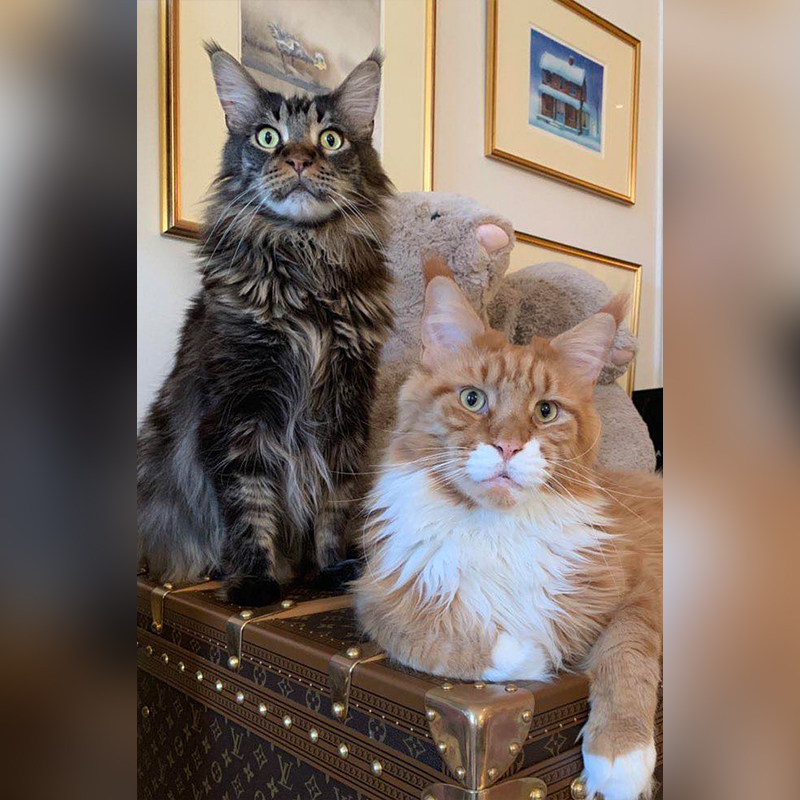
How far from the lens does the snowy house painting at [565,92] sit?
79.4 inches

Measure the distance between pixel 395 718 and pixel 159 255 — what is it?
1064 mm

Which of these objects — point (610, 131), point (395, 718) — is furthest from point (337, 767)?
point (610, 131)

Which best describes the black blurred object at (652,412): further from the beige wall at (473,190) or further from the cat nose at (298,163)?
the cat nose at (298,163)

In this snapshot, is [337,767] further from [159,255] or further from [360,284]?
[159,255]

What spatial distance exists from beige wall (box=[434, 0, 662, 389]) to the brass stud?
1507mm

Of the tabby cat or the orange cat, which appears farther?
the tabby cat

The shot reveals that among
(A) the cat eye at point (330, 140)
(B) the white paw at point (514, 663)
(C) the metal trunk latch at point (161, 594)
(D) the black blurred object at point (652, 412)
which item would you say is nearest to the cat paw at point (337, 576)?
(C) the metal trunk latch at point (161, 594)

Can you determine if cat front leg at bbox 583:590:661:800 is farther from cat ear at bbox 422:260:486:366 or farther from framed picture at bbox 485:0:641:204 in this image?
framed picture at bbox 485:0:641:204

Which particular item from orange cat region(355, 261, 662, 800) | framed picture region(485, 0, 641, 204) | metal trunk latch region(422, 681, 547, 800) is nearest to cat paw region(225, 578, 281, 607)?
orange cat region(355, 261, 662, 800)

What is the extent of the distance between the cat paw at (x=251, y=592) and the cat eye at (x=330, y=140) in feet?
→ 2.13

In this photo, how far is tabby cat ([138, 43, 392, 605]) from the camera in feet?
3.27
